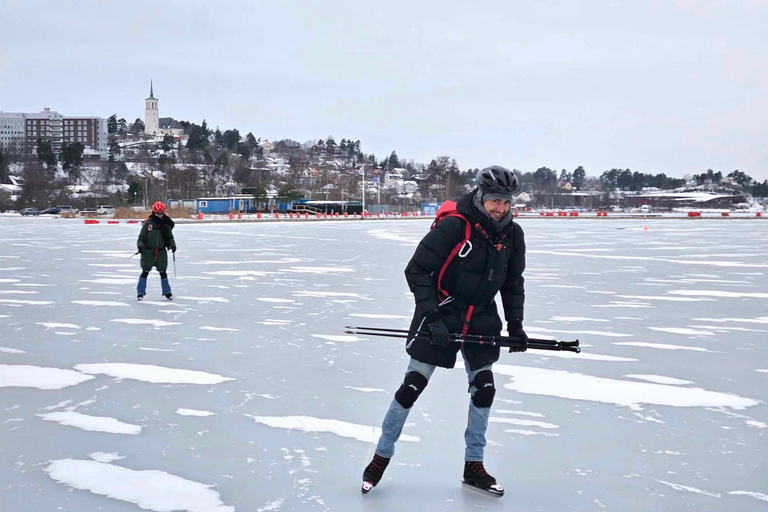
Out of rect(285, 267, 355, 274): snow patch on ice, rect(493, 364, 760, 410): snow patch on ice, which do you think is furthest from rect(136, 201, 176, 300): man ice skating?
rect(493, 364, 760, 410): snow patch on ice

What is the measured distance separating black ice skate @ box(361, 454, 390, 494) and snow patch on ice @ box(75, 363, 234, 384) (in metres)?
2.34

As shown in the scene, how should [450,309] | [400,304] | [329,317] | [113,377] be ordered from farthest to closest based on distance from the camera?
[400,304] < [329,317] < [113,377] < [450,309]

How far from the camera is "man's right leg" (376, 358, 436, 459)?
3580mm

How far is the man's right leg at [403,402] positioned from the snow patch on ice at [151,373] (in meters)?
2.35

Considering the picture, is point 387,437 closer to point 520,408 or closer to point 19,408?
point 520,408

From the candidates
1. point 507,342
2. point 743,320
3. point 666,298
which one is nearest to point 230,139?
point 666,298

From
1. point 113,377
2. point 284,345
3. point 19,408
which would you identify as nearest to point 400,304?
point 284,345

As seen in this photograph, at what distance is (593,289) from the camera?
11688 mm

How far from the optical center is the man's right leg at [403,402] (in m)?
3.58

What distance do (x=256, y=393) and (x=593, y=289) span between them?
7485 mm

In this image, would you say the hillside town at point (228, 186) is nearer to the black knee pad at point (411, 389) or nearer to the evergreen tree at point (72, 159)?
the evergreen tree at point (72, 159)

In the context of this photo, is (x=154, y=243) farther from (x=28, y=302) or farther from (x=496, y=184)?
(x=496, y=184)

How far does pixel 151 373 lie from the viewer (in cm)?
594

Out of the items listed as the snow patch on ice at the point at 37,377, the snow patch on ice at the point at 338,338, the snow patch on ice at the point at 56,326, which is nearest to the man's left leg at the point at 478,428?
the snow patch on ice at the point at 37,377
